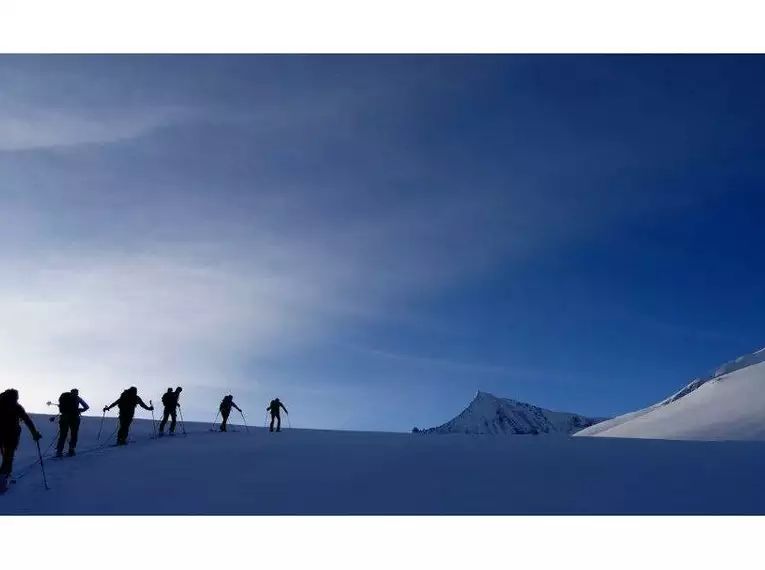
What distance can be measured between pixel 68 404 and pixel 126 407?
79.2 inches

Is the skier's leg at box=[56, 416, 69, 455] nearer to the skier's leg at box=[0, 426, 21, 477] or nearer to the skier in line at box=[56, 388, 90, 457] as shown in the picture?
the skier in line at box=[56, 388, 90, 457]

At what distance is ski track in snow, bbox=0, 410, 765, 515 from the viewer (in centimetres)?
903

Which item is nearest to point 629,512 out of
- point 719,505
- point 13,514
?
point 719,505

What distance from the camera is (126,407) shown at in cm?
1622

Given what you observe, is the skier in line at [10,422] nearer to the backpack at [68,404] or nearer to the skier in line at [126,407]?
the backpack at [68,404]

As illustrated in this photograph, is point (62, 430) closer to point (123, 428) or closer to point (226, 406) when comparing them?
point (123, 428)

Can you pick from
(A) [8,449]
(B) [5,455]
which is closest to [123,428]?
(A) [8,449]

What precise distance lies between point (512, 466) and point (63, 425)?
11213mm

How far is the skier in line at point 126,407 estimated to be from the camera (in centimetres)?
1605

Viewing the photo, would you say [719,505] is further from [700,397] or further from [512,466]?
[700,397]

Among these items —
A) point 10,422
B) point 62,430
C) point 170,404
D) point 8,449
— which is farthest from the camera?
point 170,404

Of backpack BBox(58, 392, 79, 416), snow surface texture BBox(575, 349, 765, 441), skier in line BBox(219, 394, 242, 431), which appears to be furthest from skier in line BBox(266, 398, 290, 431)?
snow surface texture BBox(575, 349, 765, 441)

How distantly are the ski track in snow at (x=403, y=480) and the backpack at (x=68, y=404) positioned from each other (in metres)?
1.16

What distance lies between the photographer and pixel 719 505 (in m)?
8.98
